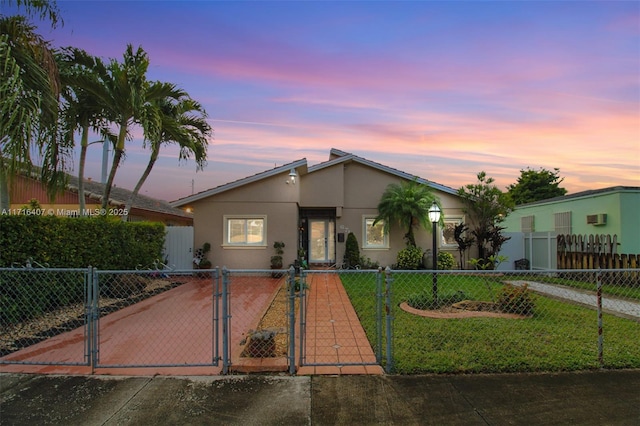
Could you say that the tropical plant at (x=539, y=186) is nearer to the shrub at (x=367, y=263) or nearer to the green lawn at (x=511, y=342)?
the shrub at (x=367, y=263)

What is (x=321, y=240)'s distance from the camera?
1647 cm

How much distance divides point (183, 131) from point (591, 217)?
1483cm

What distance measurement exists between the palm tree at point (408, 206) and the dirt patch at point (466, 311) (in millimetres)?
6965

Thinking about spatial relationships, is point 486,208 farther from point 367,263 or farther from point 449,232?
point 367,263

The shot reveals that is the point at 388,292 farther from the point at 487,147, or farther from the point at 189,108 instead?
the point at 487,147

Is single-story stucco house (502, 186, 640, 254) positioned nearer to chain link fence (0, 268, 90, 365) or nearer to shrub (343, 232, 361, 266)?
shrub (343, 232, 361, 266)

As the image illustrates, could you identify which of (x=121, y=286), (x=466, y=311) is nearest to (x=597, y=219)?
(x=466, y=311)

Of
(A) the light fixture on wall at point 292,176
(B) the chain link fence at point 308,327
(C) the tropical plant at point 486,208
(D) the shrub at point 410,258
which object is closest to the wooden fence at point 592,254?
(B) the chain link fence at point 308,327

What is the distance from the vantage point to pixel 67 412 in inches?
133

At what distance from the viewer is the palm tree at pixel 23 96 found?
17.2 ft

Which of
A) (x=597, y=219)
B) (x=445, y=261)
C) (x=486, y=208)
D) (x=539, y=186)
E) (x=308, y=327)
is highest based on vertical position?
(x=539, y=186)

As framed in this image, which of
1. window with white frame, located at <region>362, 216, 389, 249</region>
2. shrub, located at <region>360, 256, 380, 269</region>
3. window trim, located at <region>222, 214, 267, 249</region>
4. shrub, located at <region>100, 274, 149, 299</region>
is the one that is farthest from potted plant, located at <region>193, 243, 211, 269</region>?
window with white frame, located at <region>362, 216, 389, 249</region>

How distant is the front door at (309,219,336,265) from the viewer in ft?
53.5

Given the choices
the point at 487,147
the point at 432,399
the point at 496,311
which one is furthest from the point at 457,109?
the point at 432,399
